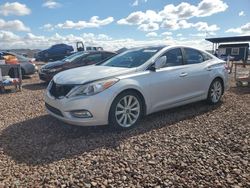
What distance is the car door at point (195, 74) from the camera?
5.64m

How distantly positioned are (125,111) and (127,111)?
48 mm

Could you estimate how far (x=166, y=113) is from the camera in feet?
18.7

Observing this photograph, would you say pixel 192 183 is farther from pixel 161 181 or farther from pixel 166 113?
pixel 166 113

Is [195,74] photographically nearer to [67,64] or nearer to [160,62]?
[160,62]

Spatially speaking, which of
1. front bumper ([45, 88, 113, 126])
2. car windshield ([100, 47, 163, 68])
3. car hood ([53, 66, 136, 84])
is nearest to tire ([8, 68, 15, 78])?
car windshield ([100, 47, 163, 68])

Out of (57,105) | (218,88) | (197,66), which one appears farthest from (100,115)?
(218,88)

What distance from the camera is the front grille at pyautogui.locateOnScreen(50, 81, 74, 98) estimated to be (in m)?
4.44

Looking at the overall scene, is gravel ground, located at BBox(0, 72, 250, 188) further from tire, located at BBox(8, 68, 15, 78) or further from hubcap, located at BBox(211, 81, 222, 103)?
tire, located at BBox(8, 68, 15, 78)

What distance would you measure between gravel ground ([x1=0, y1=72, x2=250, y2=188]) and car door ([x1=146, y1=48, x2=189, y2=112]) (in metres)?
0.36

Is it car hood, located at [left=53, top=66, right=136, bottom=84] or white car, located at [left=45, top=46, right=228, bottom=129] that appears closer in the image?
white car, located at [left=45, top=46, right=228, bottom=129]

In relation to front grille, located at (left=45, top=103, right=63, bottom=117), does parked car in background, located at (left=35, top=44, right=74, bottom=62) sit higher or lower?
higher

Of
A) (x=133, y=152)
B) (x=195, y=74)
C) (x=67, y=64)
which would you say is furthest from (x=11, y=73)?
(x=133, y=152)

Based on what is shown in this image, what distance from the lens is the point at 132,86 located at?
4.58m

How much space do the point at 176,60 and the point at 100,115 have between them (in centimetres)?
222
